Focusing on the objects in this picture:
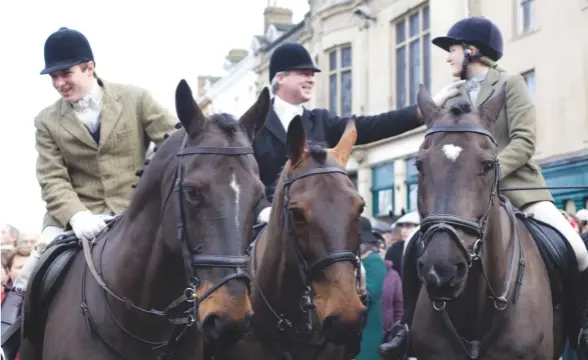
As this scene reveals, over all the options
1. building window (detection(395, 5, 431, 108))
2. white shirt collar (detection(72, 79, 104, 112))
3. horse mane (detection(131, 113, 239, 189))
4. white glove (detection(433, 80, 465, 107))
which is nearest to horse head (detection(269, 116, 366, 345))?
horse mane (detection(131, 113, 239, 189))

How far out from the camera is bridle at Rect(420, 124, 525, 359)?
5.68 m

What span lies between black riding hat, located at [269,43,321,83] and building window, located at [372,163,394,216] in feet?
72.5

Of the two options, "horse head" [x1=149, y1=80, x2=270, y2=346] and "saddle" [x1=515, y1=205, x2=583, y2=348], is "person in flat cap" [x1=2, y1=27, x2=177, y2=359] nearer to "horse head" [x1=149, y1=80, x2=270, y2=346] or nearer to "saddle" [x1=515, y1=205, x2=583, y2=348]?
"horse head" [x1=149, y1=80, x2=270, y2=346]

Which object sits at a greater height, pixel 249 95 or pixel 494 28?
pixel 249 95

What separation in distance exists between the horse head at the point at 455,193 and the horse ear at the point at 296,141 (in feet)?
2.64

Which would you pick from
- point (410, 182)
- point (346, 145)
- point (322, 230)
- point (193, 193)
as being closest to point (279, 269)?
point (322, 230)

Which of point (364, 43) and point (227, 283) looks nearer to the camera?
point (227, 283)

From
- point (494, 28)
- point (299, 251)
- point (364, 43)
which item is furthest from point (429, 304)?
point (364, 43)

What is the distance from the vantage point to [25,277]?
6590 mm

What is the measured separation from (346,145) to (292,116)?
99 centimetres

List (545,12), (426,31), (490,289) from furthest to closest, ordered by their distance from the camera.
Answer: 1. (426,31)
2. (545,12)
3. (490,289)

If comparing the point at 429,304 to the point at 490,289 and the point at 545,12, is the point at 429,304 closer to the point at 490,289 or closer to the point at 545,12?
the point at 490,289

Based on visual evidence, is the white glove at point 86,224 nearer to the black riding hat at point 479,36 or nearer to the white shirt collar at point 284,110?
the white shirt collar at point 284,110

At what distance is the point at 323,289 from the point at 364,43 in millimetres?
27113
